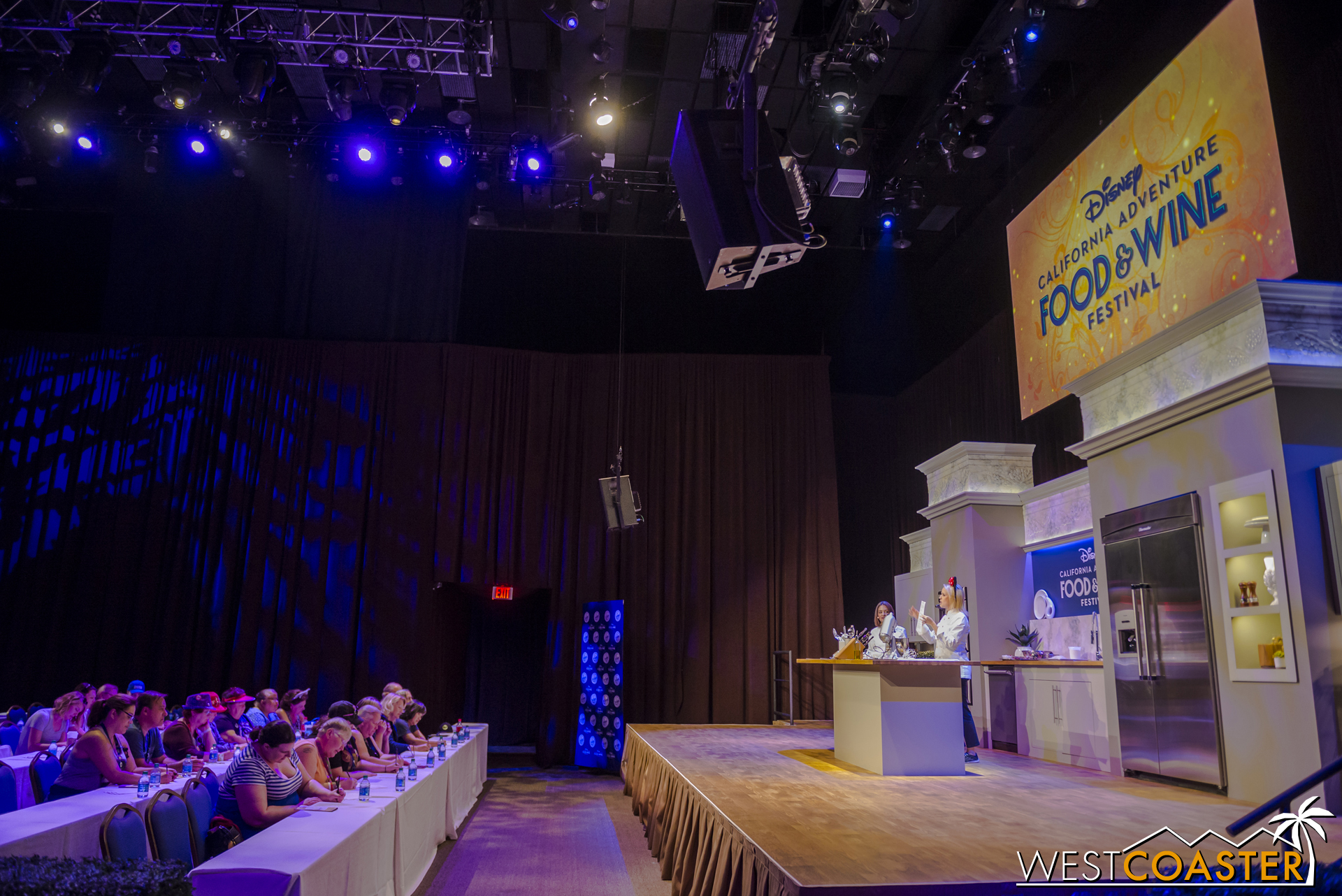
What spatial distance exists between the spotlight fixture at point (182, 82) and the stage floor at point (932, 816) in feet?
23.0

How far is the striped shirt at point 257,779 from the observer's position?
3.62 meters

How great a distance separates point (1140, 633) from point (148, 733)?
255 inches

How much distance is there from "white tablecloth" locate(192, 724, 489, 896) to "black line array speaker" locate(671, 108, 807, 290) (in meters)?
3.18

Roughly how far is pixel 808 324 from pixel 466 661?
22.9ft

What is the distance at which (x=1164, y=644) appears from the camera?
555 cm

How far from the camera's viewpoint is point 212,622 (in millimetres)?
11086

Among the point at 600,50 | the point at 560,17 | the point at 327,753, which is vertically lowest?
the point at 327,753

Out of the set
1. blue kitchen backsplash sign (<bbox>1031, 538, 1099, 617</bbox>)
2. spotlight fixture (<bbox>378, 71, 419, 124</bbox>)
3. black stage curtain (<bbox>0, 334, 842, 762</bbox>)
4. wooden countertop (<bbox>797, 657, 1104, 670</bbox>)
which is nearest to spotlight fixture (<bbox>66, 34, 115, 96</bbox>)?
spotlight fixture (<bbox>378, 71, 419, 124</bbox>)

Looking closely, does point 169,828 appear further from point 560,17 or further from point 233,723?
point 560,17

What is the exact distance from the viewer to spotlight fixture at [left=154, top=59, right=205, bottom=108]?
7.66 meters

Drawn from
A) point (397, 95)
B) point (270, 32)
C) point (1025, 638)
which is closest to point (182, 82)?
point (270, 32)

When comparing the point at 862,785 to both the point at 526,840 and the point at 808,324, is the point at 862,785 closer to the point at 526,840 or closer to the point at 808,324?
the point at 526,840

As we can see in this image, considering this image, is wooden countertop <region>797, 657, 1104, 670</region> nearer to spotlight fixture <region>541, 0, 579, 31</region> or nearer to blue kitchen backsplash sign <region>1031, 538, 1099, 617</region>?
blue kitchen backsplash sign <region>1031, 538, 1099, 617</region>

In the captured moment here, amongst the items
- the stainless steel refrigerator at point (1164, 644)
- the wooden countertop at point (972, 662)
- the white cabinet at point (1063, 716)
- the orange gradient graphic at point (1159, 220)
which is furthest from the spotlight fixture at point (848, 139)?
the white cabinet at point (1063, 716)
